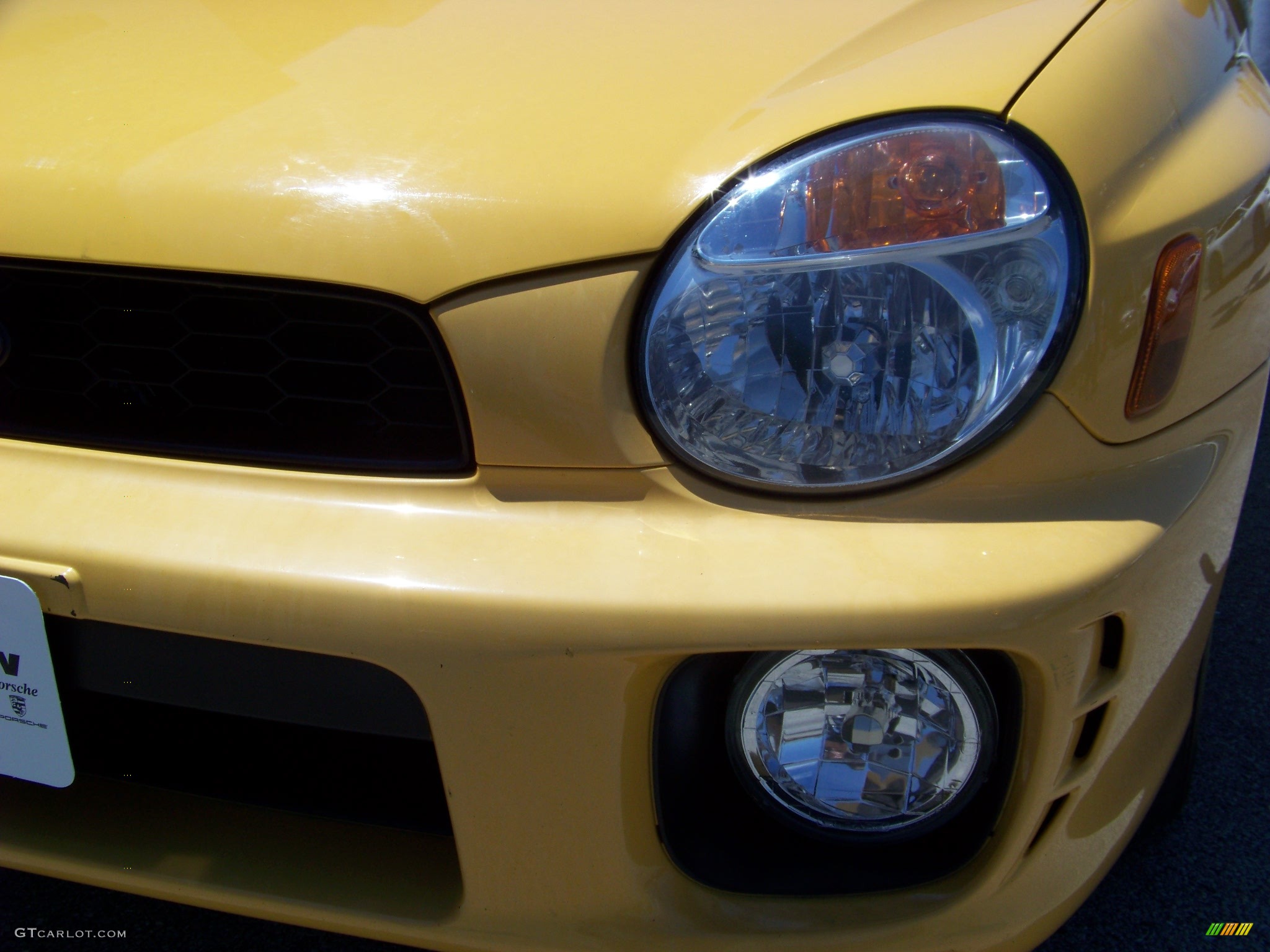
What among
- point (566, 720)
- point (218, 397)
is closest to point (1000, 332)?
point (566, 720)

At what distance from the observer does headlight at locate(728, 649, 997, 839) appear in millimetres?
1025

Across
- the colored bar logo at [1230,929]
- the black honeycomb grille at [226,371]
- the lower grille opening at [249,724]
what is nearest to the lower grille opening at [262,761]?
the lower grille opening at [249,724]

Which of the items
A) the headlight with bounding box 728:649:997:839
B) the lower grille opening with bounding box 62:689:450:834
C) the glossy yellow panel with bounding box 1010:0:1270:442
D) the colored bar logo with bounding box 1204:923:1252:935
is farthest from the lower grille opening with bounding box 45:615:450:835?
the colored bar logo with bounding box 1204:923:1252:935

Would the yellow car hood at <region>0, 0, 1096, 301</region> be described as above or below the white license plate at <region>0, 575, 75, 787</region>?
above

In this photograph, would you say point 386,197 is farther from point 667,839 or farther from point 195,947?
point 195,947

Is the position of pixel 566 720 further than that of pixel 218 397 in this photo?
No

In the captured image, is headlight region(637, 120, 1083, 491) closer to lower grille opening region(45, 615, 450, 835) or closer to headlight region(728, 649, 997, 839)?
headlight region(728, 649, 997, 839)

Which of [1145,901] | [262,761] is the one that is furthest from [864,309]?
[1145,901]

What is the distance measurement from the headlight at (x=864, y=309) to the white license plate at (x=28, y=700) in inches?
25.2

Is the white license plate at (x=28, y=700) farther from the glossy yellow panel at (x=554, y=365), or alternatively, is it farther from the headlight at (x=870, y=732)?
the headlight at (x=870, y=732)

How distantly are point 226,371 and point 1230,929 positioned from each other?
1442 millimetres

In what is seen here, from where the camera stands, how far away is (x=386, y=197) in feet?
3.31

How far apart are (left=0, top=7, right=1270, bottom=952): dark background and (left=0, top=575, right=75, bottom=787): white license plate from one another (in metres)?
0.44

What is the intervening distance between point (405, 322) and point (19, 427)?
0.48 m
